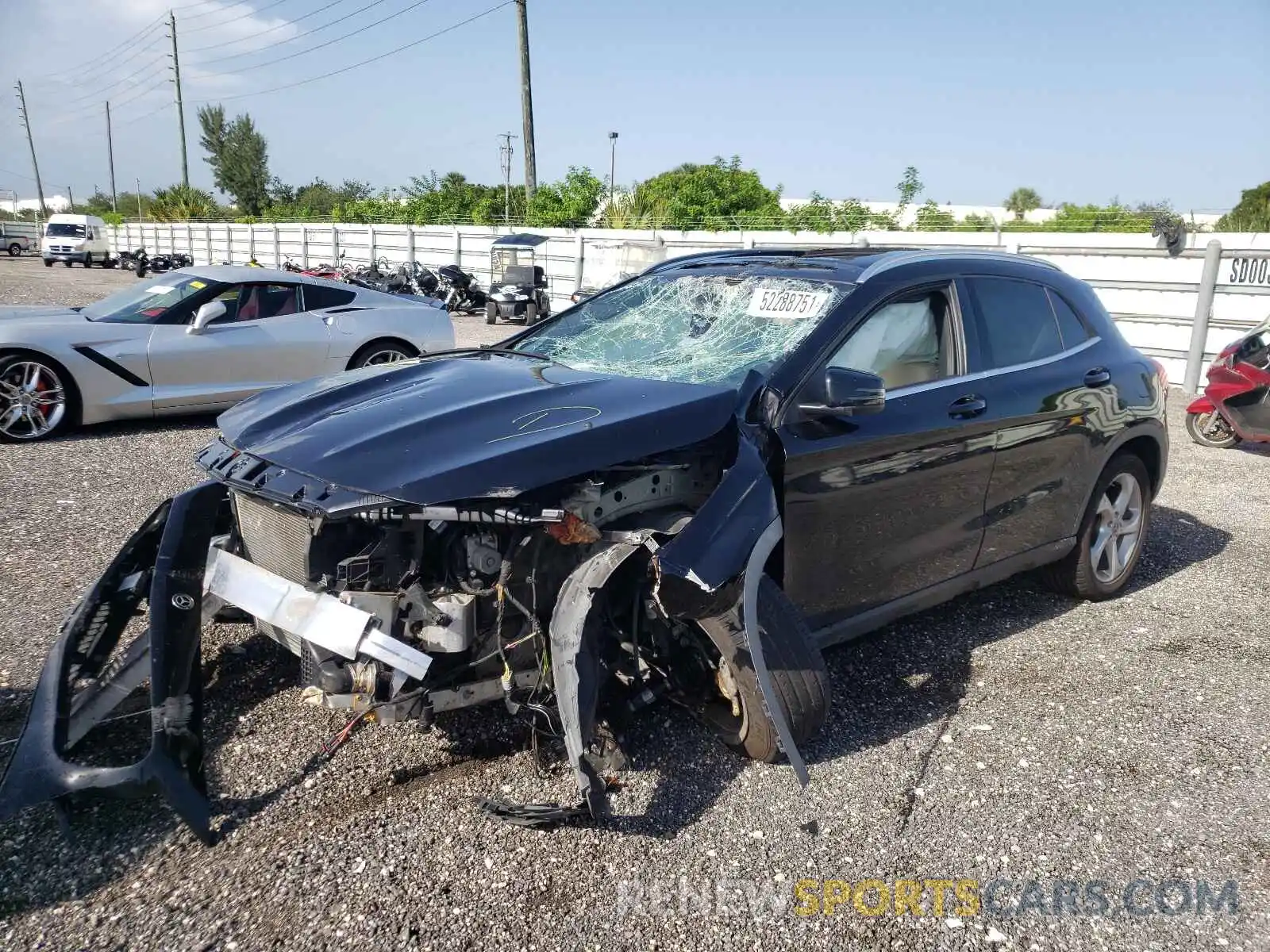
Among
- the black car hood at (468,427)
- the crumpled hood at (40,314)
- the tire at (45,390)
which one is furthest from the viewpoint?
the crumpled hood at (40,314)

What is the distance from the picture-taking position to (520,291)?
19.7 metres

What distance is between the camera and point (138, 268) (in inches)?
1308

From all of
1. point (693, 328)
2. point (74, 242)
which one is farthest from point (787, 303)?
point (74, 242)

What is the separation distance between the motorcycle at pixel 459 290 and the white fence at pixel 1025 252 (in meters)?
1.81

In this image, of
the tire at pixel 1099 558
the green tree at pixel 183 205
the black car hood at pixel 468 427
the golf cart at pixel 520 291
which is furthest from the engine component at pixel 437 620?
the green tree at pixel 183 205

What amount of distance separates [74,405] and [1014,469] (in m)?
7.16

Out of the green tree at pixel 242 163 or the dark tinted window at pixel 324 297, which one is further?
the green tree at pixel 242 163

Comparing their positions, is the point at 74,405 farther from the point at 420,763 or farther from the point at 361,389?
the point at 420,763

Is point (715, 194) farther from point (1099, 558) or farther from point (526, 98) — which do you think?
point (1099, 558)

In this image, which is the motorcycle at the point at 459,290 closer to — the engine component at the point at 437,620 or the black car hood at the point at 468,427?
the black car hood at the point at 468,427

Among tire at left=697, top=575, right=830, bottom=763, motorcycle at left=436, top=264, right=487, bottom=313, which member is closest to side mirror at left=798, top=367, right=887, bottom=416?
tire at left=697, top=575, right=830, bottom=763

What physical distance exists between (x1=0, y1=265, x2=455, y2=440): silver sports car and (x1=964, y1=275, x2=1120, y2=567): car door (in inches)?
233

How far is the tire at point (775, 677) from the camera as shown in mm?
2912

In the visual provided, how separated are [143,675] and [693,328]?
2394mm
